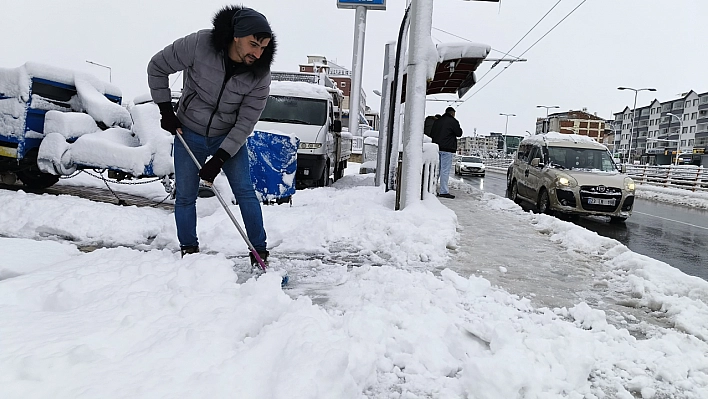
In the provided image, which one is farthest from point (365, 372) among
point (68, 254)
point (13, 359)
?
point (68, 254)

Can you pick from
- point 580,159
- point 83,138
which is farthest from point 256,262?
point 580,159

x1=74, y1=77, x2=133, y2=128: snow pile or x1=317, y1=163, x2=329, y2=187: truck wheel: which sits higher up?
x1=74, y1=77, x2=133, y2=128: snow pile

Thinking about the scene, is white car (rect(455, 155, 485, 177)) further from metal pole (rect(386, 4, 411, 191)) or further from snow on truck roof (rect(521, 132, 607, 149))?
metal pole (rect(386, 4, 411, 191))

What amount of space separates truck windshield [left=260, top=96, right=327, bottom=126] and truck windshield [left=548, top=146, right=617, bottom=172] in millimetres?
5227

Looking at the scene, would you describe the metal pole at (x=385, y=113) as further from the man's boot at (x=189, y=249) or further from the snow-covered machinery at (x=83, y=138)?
the man's boot at (x=189, y=249)

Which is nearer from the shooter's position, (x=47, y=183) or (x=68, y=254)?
(x=68, y=254)

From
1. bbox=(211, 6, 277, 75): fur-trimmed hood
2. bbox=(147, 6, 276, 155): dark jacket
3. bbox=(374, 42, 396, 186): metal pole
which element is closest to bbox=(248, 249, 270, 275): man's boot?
bbox=(147, 6, 276, 155): dark jacket

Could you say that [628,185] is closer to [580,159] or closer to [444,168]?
[580,159]

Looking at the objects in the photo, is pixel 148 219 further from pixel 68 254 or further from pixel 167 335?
pixel 167 335

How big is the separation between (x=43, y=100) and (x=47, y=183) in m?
1.50

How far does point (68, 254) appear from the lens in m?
3.44

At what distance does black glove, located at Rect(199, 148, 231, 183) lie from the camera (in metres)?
3.35

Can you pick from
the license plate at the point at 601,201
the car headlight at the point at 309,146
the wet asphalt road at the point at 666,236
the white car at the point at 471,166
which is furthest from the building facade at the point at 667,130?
the car headlight at the point at 309,146

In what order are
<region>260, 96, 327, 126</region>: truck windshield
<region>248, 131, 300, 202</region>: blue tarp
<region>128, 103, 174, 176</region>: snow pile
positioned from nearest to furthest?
<region>128, 103, 174, 176</region>: snow pile
<region>248, 131, 300, 202</region>: blue tarp
<region>260, 96, 327, 126</region>: truck windshield
